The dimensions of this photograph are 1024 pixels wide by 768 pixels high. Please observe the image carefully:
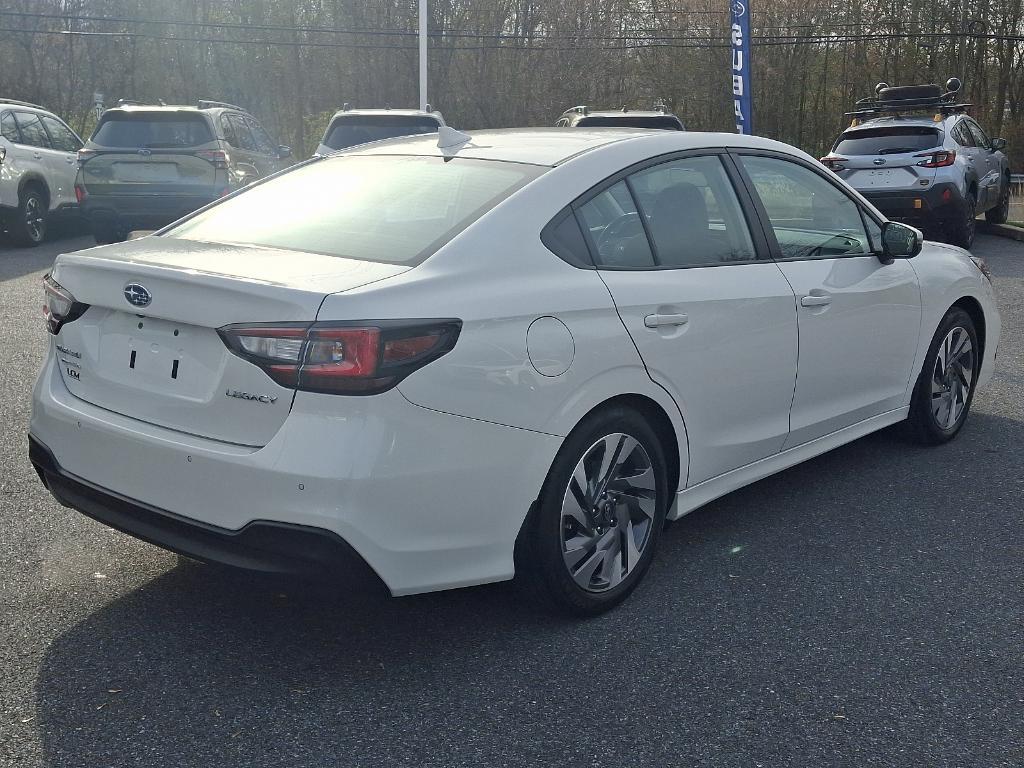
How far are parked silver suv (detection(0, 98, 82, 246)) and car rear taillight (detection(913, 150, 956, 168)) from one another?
1108cm

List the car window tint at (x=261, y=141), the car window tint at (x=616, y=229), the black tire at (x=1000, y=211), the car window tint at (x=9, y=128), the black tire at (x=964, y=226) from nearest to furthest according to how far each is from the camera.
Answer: the car window tint at (x=616, y=229)
the car window tint at (x=9, y=128)
the black tire at (x=964, y=226)
the car window tint at (x=261, y=141)
the black tire at (x=1000, y=211)

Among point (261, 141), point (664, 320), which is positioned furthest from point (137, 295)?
point (261, 141)

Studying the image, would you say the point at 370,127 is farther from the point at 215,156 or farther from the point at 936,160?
the point at 936,160

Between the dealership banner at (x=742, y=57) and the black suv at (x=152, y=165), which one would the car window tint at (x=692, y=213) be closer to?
the black suv at (x=152, y=165)

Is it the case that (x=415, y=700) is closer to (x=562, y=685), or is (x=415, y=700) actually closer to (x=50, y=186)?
(x=562, y=685)

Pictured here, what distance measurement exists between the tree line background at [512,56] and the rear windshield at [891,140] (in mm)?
18715

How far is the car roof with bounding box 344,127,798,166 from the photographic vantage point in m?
4.11

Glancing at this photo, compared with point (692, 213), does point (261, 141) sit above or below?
above

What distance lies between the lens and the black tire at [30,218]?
1470cm

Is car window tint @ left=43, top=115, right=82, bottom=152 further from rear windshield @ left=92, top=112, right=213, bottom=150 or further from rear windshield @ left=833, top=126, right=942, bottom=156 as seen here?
rear windshield @ left=833, top=126, right=942, bottom=156

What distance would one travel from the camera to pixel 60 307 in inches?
147

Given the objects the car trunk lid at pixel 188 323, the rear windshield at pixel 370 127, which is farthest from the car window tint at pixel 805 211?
the rear windshield at pixel 370 127

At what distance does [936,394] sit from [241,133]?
11.6 metres

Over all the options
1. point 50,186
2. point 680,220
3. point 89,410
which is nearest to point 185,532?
point 89,410
